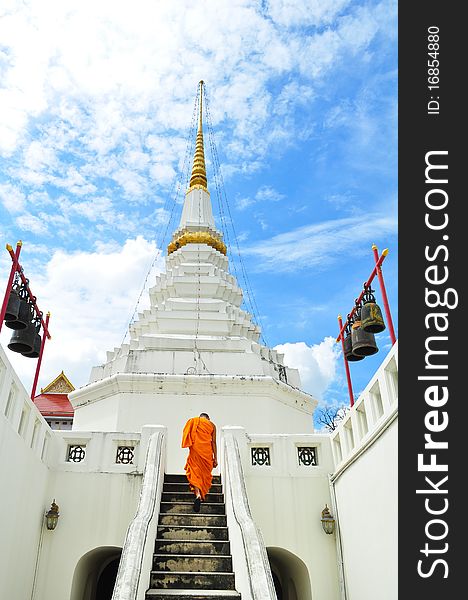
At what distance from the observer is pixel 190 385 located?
14.9m

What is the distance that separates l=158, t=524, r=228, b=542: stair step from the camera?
8.66 metres

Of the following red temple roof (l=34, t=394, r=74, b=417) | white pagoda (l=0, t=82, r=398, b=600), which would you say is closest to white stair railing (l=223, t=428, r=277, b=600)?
white pagoda (l=0, t=82, r=398, b=600)

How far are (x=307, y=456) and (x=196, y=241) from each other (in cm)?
1242

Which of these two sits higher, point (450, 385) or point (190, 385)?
point (190, 385)

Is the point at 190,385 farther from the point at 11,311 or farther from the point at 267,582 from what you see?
the point at 267,582

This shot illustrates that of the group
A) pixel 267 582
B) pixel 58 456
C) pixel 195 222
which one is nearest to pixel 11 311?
pixel 58 456

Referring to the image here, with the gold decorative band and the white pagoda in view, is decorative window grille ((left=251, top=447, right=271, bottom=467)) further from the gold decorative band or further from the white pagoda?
the gold decorative band

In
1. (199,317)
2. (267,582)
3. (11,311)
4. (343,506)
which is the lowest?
(267,582)

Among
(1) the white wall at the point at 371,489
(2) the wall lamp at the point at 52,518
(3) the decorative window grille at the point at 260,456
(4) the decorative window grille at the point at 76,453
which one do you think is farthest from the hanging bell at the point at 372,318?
(2) the wall lamp at the point at 52,518

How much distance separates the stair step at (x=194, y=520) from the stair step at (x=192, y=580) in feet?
4.91

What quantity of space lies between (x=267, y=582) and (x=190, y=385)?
8815mm

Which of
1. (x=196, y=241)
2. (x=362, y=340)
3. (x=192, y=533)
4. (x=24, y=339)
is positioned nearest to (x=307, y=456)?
(x=362, y=340)

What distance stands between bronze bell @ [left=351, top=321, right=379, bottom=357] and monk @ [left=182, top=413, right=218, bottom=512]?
3.31 metres

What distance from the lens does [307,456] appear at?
11250 mm
